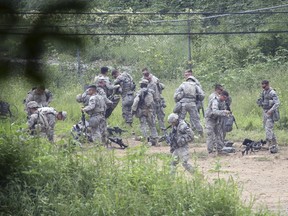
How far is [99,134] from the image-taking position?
16594 millimetres

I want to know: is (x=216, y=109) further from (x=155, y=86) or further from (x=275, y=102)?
(x=155, y=86)

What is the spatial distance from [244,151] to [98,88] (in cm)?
374

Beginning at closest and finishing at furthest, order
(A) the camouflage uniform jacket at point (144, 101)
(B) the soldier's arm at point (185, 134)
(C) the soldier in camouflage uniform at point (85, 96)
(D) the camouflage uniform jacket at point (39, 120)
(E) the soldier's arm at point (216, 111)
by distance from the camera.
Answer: (B) the soldier's arm at point (185, 134), (D) the camouflage uniform jacket at point (39, 120), (E) the soldier's arm at point (216, 111), (C) the soldier in camouflage uniform at point (85, 96), (A) the camouflage uniform jacket at point (144, 101)

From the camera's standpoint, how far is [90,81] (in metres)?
19.3

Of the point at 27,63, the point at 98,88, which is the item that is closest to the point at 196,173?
the point at 27,63

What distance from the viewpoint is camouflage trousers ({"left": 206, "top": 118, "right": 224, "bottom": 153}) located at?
16781mm

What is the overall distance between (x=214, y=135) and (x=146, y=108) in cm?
218

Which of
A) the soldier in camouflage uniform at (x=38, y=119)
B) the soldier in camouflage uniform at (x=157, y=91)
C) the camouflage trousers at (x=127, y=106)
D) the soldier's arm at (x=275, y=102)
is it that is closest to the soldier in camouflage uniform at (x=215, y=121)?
the soldier's arm at (x=275, y=102)

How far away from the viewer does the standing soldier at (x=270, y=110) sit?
54.4 feet

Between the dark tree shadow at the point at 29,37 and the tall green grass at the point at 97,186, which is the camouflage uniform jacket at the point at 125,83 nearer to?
the tall green grass at the point at 97,186

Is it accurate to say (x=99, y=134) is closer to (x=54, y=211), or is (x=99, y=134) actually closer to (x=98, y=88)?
(x=98, y=88)

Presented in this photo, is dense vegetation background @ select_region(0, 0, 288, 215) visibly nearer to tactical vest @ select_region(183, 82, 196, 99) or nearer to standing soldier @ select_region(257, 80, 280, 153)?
standing soldier @ select_region(257, 80, 280, 153)

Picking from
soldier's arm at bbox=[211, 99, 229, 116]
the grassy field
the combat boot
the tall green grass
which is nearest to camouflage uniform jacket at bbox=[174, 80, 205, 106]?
the combat boot

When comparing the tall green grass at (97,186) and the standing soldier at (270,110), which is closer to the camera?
the tall green grass at (97,186)
